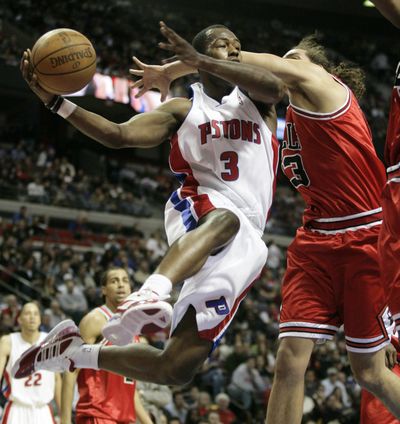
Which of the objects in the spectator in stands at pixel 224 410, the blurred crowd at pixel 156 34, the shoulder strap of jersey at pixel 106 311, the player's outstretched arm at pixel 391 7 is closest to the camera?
the player's outstretched arm at pixel 391 7

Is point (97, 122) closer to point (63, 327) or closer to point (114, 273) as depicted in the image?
point (63, 327)

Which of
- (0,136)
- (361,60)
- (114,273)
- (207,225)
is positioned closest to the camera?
(207,225)

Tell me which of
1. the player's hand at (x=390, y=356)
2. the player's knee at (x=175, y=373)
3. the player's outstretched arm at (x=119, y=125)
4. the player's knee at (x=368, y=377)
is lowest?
the player's hand at (x=390, y=356)

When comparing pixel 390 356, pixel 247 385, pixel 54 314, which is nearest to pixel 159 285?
pixel 390 356

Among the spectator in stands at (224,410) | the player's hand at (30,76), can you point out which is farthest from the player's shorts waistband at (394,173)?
the spectator in stands at (224,410)

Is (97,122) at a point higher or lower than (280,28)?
higher

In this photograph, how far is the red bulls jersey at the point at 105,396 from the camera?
6.11 m

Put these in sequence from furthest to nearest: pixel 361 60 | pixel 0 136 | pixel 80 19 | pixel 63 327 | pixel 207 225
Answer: pixel 361 60 → pixel 80 19 → pixel 0 136 → pixel 63 327 → pixel 207 225

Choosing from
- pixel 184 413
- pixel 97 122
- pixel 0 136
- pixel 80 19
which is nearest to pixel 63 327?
pixel 97 122

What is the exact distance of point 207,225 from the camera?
417 centimetres

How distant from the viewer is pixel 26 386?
730 cm

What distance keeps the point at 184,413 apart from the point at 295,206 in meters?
12.0

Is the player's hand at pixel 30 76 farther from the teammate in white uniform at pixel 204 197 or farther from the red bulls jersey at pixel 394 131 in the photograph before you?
the red bulls jersey at pixel 394 131

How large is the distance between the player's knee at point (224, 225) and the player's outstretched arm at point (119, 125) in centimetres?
62
